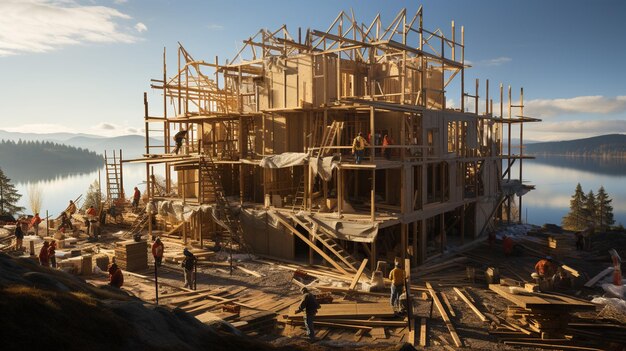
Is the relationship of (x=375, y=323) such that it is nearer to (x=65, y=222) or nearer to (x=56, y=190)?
(x=65, y=222)

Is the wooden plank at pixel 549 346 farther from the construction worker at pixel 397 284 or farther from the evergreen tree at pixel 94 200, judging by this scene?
the evergreen tree at pixel 94 200

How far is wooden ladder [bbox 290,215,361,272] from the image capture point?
20.8 metres

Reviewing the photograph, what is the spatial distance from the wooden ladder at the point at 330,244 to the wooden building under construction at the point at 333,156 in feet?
0.19

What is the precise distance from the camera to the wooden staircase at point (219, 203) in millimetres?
24688

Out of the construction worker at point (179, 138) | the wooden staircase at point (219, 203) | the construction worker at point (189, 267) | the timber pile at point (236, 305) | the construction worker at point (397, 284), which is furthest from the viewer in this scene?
the construction worker at point (179, 138)

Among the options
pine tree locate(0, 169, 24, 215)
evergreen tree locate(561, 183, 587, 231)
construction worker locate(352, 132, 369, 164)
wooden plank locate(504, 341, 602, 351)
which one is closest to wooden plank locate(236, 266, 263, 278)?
construction worker locate(352, 132, 369, 164)

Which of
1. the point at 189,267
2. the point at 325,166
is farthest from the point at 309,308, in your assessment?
the point at 325,166

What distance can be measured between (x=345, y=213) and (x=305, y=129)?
5297mm

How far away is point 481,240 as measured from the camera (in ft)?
95.6

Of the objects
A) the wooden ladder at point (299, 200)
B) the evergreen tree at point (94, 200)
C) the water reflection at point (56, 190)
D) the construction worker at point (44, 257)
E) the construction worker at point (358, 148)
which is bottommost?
the water reflection at point (56, 190)

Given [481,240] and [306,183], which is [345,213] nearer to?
[306,183]

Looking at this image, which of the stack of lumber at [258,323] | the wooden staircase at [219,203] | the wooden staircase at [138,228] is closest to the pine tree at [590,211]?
the wooden staircase at [219,203]

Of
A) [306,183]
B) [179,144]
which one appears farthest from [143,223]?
[306,183]

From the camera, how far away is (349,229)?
67.1ft
